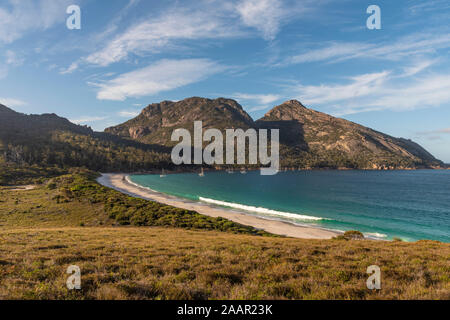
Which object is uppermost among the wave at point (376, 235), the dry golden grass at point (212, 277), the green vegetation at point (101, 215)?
the dry golden grass at point (212, 277)

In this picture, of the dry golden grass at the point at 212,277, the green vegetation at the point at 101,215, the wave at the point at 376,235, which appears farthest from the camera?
the wave at the point at 376,235

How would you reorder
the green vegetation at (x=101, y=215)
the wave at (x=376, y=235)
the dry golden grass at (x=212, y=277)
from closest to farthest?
the dry golden grass at (x=212, y=277) → the green vegetation at (x=101, y=215) → the wave at (x=376, y=235)

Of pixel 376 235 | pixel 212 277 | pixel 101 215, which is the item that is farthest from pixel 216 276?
pixel 376 235

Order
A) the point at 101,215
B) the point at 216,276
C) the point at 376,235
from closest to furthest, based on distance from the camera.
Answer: the point at 216,276, the point at 101,215, the point at 376,235

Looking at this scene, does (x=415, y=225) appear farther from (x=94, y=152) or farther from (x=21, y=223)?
(x=94, y=152)

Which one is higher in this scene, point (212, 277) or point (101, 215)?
point (212, 277)

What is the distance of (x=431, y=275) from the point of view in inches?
317

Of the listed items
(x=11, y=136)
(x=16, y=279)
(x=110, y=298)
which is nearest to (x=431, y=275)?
(x=110, y=298)

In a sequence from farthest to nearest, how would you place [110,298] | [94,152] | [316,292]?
1. [94,152]
2. [316,292]
3. [110,298]

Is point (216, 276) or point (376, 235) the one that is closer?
point (216, 276)

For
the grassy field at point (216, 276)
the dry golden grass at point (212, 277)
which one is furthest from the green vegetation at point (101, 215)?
the dry golden grass at point (212, 277)

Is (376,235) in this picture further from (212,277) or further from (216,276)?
(212,277)

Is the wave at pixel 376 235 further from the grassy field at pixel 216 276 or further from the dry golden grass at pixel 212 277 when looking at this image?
the dry golden grass at pixel 212 277
